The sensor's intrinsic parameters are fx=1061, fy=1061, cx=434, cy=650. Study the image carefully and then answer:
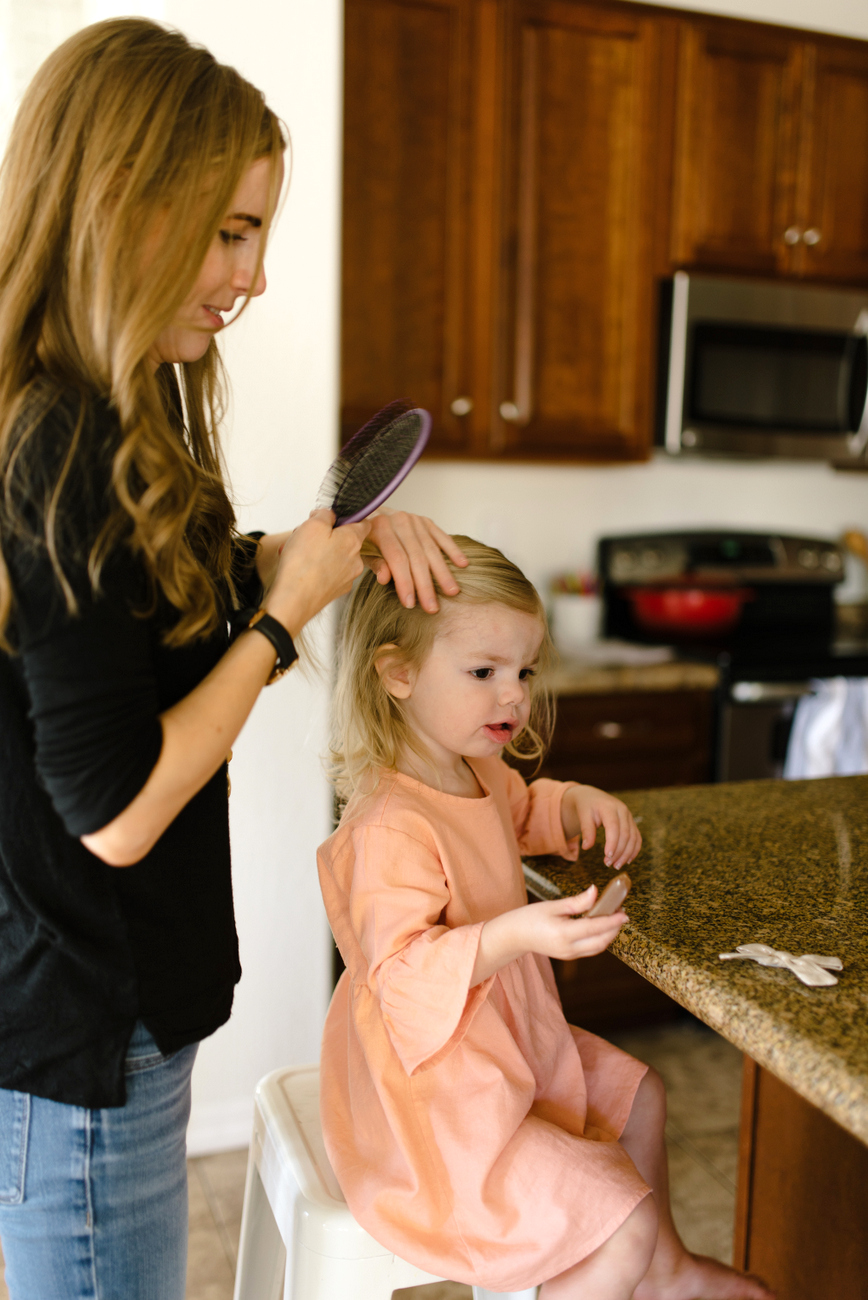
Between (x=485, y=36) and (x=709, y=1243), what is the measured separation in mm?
2628

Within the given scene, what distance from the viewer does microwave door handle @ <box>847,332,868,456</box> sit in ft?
9.98

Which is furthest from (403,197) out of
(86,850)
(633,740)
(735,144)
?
(86,850)

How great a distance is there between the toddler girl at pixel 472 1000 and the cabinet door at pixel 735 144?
209 centimetres

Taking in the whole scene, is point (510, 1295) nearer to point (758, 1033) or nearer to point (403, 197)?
point (758, 1033)

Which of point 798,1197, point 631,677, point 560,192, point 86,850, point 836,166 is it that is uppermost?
point 836,166

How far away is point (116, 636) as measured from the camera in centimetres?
72

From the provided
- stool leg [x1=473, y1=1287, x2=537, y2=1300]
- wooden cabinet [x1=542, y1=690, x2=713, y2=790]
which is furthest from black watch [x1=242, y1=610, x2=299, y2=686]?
wooden cabinet [x1=542, y1=690, x2=713, y2=790]

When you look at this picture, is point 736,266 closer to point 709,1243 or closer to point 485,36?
point 485,36

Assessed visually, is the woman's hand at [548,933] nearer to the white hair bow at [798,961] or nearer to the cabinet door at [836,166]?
the white hair bow at [798,961]

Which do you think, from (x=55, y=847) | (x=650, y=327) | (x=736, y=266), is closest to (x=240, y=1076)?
(x=55, y=847)

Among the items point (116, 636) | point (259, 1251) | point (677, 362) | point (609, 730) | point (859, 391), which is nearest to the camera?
point (116, 636)

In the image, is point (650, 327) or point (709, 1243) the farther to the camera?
point (650, 327)

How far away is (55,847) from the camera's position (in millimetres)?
811

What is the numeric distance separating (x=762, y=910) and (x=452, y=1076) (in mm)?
319
